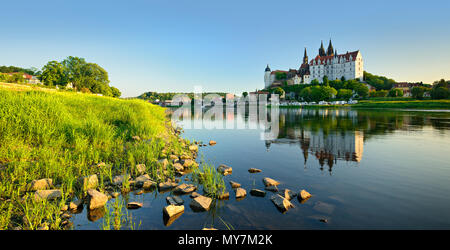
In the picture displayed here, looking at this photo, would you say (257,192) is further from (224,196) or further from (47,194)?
(47,194)

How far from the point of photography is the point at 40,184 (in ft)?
24.8

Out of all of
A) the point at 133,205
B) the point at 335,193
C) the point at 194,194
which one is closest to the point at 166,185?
the point at 194,194

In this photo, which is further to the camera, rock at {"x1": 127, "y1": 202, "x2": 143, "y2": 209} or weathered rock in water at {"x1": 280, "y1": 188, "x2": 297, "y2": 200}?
weathered rock in water at {"x1": 280, "y1": 188, "x2": 297, "y2": 200}

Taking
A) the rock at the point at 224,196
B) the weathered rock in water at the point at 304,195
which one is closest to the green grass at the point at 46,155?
the rock at the point at 224,196

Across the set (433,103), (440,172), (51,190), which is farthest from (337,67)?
(51,190)

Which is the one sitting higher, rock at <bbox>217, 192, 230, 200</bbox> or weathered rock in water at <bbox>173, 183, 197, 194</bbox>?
weathered rock in water at <bbox>173, 183, 197, 194</bbox>

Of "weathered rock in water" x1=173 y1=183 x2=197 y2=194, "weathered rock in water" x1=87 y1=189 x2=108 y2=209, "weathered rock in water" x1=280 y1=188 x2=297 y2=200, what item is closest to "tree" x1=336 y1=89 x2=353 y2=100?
"weathered rock in water" x1=280 y1=188 x2=297 y2=200

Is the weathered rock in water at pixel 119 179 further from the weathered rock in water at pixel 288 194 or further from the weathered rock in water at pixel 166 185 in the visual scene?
the weathered rock in water at pixel 288 194

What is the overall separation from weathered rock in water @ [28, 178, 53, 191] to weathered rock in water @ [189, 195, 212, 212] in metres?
5.44

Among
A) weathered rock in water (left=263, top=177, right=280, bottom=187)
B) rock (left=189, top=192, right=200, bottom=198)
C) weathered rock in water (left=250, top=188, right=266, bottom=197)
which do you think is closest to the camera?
rock (left=189, top=192, right=200, bottom=198)

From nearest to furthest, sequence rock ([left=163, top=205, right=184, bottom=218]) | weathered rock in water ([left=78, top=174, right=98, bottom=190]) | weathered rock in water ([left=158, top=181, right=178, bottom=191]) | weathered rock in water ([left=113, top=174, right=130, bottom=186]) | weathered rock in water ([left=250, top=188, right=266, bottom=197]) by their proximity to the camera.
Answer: rock ([left=163, top=205, right=184, bottom=218]) → weathered rock in water ([left=78, top=174, right=98, bottom=190]) → weathered rock in water ([left=250, top=188, right=266, bottom=197]) → weathered rock in water ([left=113, top=174, right=130, bottom=186]) → weathered rock in water ([left=158, top=181, right=178, bottom=191])

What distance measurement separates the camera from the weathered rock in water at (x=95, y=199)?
23.0 feet

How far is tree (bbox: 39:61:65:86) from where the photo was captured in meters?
83.3

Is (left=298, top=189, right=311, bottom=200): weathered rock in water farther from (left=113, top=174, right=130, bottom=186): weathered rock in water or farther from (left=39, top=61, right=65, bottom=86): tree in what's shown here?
(left=39, top=61, right=65, bottom=86): tree
